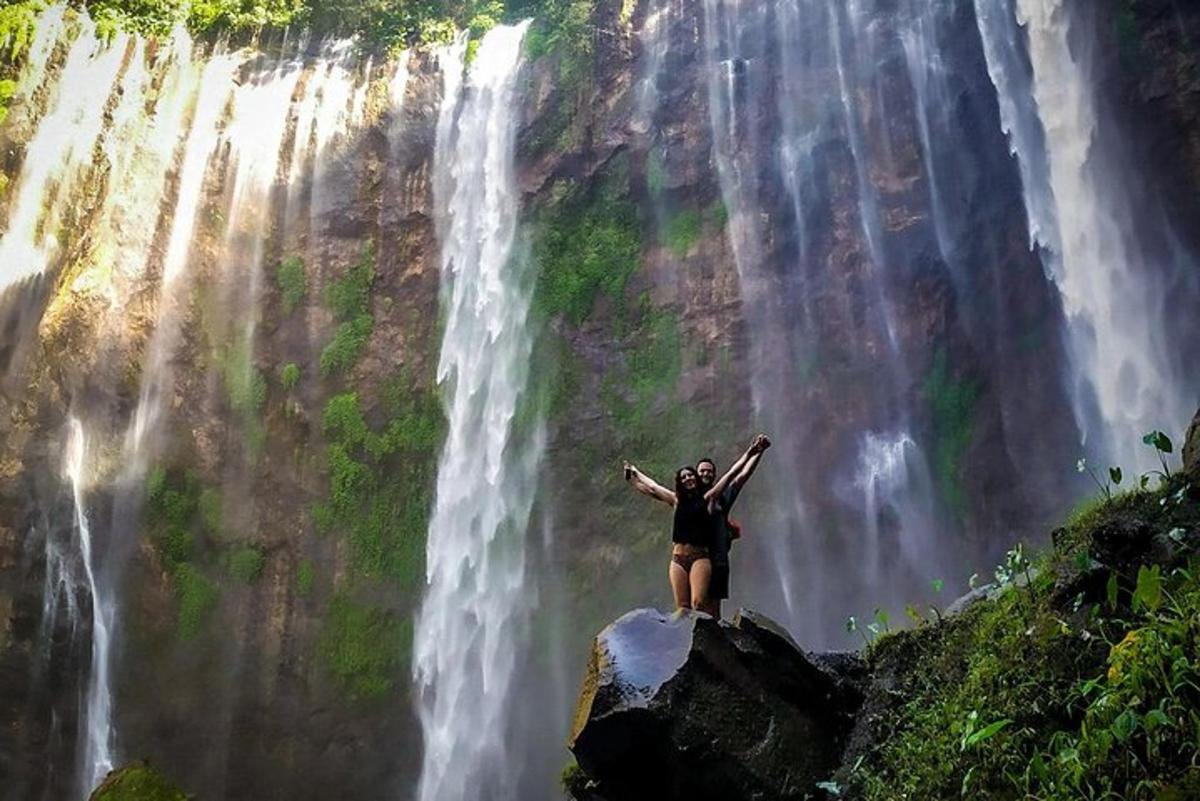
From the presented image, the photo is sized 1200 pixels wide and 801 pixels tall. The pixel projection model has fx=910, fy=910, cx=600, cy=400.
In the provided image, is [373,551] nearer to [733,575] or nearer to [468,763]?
[468,763]

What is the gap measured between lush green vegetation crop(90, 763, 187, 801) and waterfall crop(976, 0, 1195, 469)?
13719mm

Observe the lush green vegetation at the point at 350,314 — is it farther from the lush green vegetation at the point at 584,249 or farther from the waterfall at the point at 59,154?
the waterfall at the point at 59,154

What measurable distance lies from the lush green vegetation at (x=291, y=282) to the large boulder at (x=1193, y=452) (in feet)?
53.7

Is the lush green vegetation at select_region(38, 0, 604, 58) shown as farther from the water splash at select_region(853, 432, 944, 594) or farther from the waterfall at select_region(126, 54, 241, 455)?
the water splash at select_region(853, 432, 944, 594)

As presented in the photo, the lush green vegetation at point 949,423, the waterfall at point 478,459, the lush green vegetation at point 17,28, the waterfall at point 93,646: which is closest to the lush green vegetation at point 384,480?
the waterfall at point 478,459

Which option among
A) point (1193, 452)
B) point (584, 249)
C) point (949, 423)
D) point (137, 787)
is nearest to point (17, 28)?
point (584, 249)

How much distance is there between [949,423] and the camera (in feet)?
49.1

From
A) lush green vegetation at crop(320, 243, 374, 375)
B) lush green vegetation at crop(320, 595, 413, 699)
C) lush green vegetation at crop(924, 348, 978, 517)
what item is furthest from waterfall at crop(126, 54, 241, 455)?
lush green vegetation at crop(924, 348, 978, 517)

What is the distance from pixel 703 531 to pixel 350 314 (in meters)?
14.2

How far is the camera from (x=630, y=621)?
5246 mm

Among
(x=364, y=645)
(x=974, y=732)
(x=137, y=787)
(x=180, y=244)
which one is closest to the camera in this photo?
(x=974, y=732)

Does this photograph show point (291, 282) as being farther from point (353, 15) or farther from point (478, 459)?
point (353, 15)

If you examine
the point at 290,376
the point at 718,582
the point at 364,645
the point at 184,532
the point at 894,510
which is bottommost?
the point at 718,582

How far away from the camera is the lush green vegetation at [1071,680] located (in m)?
2.80
